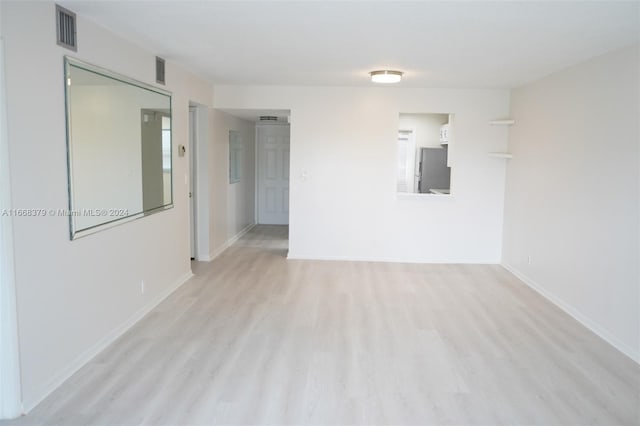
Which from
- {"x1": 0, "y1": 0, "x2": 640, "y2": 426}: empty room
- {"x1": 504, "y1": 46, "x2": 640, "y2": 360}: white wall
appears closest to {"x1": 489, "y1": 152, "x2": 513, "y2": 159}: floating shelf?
{"x1": 0, "y1": 0, "x2": 640, "y2": 426}: empty room

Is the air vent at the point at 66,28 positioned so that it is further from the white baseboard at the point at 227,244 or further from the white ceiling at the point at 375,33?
the white baseboard at the point at 227,244

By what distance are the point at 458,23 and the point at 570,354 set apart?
2.62 metres

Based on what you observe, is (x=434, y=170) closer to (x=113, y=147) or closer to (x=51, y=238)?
(x=113, y=147)

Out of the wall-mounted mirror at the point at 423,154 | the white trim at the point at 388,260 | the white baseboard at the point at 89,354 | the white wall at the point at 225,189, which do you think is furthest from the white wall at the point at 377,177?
the white baseboard at the point at 89,354

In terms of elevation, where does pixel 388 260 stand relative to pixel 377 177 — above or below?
below

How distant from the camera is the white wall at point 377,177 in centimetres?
641

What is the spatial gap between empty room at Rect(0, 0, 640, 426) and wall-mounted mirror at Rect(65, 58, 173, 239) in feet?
0.08

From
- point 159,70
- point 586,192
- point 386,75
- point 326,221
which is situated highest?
point 386,75

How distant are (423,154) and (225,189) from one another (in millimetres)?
3441

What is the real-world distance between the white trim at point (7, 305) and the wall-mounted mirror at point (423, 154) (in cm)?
660

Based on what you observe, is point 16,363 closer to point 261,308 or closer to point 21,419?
point 21,419

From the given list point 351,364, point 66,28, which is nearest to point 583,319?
point 351,364

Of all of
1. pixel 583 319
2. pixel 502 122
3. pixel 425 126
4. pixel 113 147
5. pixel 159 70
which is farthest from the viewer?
pixel 425 126

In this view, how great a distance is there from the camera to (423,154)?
26.6ft
